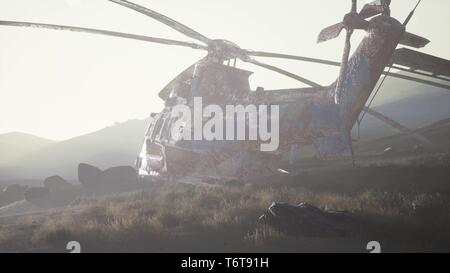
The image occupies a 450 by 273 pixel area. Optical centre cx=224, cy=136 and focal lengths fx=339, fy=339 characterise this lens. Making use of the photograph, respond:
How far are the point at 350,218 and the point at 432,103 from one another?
170 feet

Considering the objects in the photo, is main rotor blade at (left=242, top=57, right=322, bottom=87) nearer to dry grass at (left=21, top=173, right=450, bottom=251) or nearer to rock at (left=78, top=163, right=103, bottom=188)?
dry grass at (left=21, top=173, right=450, bottom=251)

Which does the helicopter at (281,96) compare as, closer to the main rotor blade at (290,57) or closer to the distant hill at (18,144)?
the main rotor blade at (290,57)

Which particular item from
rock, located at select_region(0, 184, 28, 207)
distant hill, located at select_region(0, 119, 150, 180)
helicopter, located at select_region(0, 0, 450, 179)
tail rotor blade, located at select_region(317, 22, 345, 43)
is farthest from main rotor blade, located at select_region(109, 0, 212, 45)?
distant hill, located at select_region(0, 119, 150, 180)

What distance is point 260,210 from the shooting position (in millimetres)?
9117

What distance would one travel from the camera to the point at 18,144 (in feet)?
396

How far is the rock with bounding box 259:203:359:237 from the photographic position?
6840 mm

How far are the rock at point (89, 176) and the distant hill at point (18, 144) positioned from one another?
308 feet

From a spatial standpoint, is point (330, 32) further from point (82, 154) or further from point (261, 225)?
point (82, 154)

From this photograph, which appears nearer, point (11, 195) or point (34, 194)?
point (34, 194)

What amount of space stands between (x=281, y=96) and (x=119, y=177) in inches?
582

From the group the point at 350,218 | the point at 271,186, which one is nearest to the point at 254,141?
the point at 271,186

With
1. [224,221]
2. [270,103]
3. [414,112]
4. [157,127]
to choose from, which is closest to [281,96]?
[270,103]
